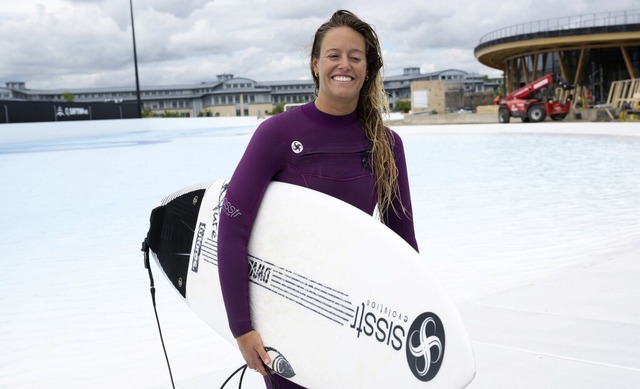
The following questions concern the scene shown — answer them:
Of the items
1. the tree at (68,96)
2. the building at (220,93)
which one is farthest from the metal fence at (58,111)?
the tree at (68,96)

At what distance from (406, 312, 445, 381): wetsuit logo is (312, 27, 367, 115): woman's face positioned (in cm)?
58

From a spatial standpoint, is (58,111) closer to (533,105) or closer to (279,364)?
(533,105)

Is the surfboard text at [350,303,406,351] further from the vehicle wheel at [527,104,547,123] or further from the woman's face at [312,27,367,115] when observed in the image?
the vehicle wheel at [527,104,547,123]

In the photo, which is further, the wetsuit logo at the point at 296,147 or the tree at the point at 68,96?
the tree at the point at 68,96

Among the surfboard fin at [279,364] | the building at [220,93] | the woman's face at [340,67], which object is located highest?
the building at [220,93]

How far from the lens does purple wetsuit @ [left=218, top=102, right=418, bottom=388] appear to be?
1647 mm

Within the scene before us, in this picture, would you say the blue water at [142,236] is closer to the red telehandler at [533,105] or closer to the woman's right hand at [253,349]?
the woman's right hand at [253,349]

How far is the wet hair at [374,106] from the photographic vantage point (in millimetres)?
1716

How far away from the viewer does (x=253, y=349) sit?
1683mm

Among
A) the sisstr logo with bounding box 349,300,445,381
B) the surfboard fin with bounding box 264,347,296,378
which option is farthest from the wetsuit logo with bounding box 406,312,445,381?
the surfboard fin with bounding box 264,347,296,378

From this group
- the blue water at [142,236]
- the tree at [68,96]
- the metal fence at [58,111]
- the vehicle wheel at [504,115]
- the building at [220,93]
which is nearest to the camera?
the blue water at [142,236]

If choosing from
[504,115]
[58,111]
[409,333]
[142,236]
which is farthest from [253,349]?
[58,111]

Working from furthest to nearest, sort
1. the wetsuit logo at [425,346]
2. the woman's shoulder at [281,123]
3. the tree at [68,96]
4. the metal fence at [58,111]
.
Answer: the tree at [68,96], the metal fence at [58,111], the woman's shoulder at [281,123], the wetsuit logo at [425,346]

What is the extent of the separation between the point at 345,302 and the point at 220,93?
288ft
